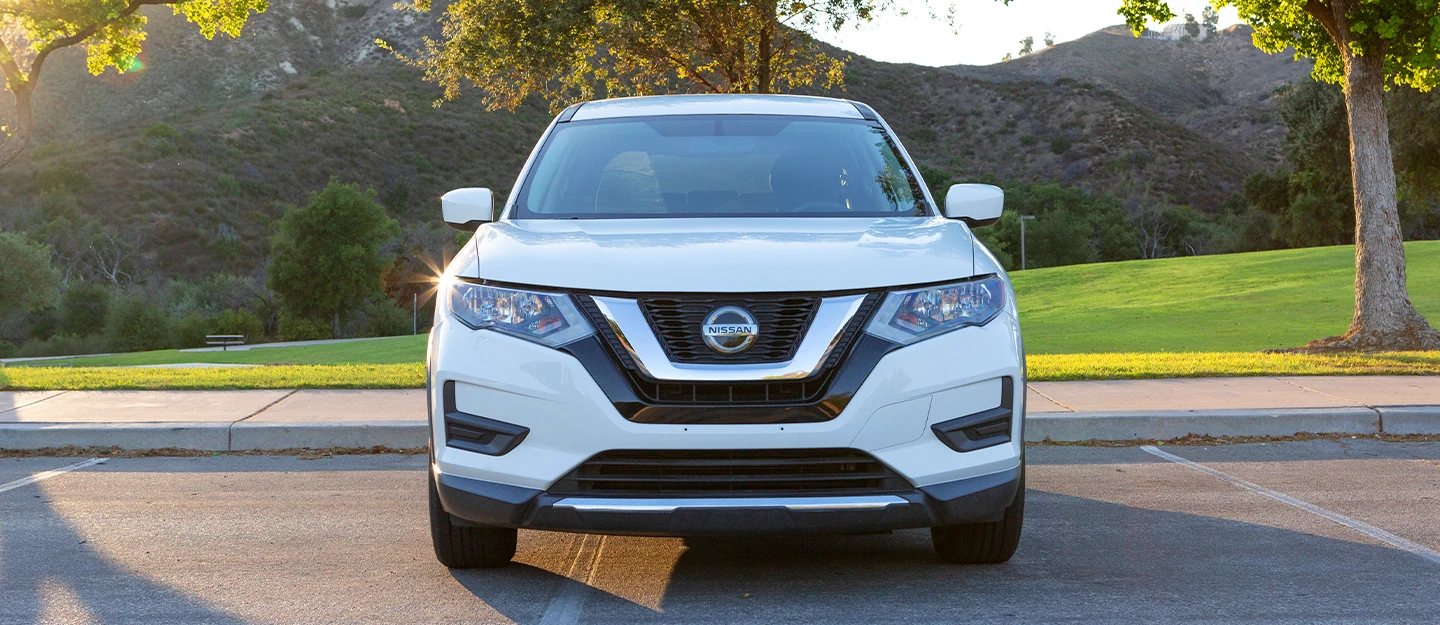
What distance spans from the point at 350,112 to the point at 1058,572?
70.8 m

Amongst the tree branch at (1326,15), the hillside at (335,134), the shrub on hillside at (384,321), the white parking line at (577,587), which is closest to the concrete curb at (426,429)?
the white parking line at (577,587)

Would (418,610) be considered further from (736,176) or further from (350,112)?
(350,112)

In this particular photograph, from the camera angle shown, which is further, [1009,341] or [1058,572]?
[1058,572]

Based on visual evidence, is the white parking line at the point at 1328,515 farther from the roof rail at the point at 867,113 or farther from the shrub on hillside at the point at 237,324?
the shrub on hillside at the point at 237,324

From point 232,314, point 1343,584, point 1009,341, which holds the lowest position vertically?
point 232,314

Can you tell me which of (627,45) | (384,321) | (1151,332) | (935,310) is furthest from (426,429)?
(384,321)

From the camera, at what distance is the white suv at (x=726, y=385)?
3850mm

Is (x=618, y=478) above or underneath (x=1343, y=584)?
above

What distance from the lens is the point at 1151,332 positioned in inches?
848

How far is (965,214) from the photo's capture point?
523cm

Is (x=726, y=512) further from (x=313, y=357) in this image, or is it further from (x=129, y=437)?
(x=313, y=357)

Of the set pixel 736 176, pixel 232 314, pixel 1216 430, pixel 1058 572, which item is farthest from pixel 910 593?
pixel 232 314

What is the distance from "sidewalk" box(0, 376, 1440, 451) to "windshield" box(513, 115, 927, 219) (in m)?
3.24

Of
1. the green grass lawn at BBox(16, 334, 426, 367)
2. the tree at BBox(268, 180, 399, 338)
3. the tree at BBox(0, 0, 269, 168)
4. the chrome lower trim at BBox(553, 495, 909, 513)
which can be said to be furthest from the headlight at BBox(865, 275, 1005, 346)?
the tree at BBox(268, 180, 399, 338)
